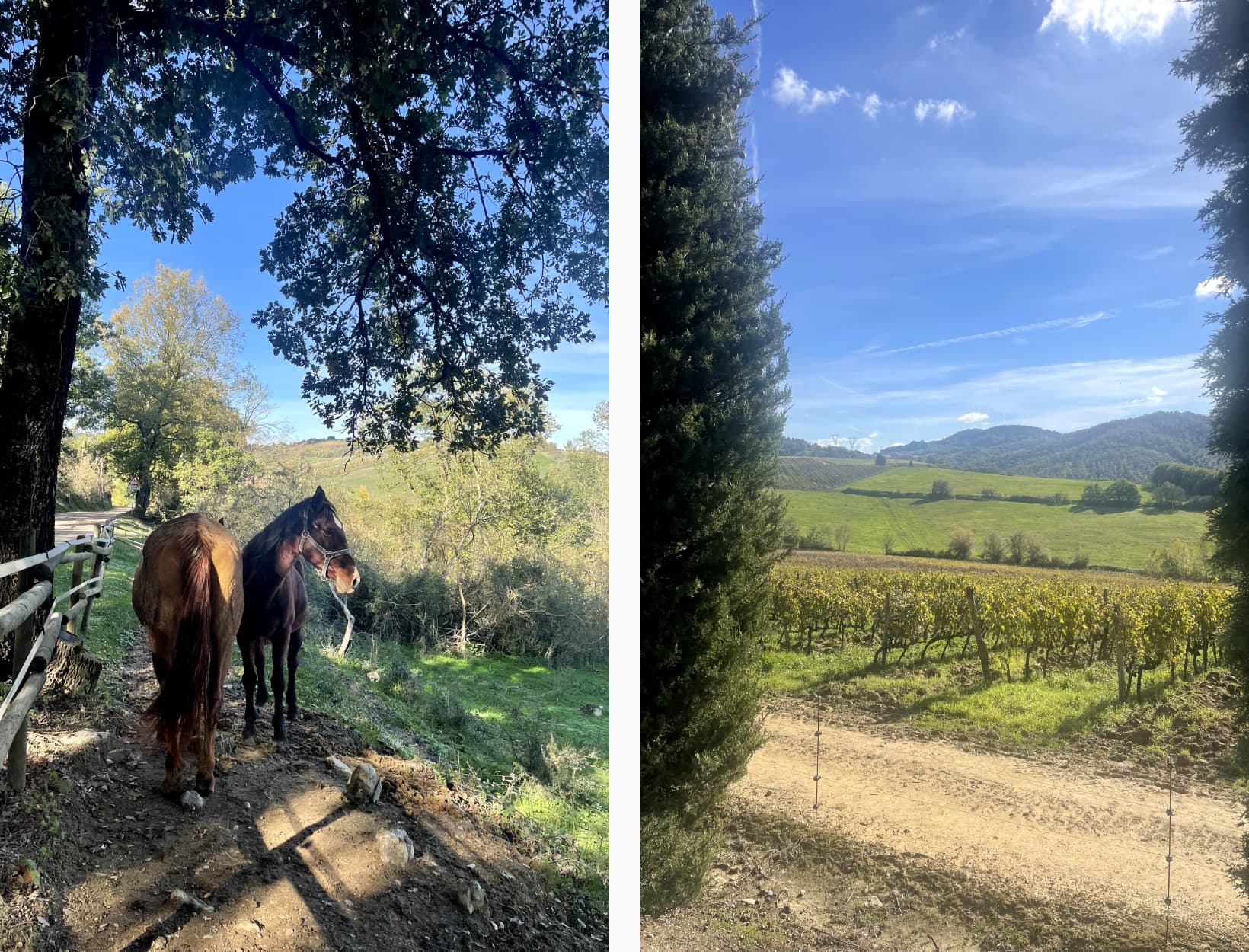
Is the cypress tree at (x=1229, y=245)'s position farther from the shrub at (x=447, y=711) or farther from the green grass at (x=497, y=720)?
the shrub at (x=447, y=711)

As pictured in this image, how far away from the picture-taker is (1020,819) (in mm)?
2227

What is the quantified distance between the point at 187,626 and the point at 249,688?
259mm

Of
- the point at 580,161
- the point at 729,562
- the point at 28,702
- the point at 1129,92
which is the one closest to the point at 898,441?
the point at 729,562

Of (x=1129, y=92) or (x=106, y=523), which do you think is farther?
(x=1129, y=92)

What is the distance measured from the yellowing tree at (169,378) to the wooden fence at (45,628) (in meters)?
0.17

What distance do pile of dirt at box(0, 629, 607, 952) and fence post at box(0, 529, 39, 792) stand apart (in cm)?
3

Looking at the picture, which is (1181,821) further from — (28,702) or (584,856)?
(28,702)

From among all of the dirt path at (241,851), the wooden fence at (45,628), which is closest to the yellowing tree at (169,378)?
the wooden fence at (45,628)

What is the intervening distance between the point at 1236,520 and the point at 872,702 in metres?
1.28

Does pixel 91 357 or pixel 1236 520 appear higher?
pixel 91 357

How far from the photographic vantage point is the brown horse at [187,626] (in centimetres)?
166

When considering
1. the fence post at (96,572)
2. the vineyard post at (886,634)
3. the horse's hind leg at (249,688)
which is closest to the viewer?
the fence post at (96,572)

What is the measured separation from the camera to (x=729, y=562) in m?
2.87

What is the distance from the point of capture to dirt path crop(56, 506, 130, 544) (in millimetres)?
1562
